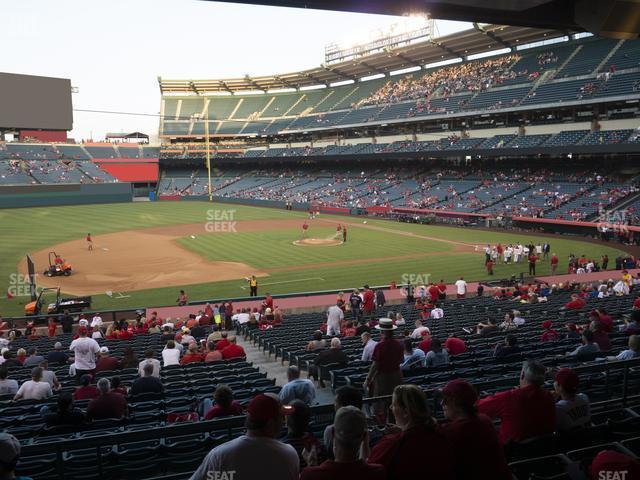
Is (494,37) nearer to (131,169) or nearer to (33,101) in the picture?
(33,101)

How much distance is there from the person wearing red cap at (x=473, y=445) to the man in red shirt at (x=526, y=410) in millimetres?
1083

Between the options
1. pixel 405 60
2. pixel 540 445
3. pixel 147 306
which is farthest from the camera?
pixel 405 60

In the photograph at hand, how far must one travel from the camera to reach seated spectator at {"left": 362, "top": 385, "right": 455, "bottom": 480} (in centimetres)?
323

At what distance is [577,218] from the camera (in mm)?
43906

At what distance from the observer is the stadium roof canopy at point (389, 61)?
62.8 meters

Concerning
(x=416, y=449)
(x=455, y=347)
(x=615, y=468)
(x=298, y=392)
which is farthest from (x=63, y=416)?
(x=455, y=347)

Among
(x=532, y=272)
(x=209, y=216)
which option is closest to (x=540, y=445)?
(x=532, y=272)

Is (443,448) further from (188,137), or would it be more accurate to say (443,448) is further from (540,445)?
(188,137)

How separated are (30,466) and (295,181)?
8181 cm

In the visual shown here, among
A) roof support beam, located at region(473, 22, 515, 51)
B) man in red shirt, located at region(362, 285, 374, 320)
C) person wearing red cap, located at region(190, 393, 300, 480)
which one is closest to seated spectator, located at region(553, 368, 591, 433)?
person wearing red cap, located at region(190, 393, 300, 480)

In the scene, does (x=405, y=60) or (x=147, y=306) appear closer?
(x=147, y=306)

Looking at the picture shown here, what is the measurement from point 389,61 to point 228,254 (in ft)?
182

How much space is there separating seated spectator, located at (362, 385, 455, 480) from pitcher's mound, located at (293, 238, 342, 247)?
3725 centimetres

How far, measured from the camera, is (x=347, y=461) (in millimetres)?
3068
